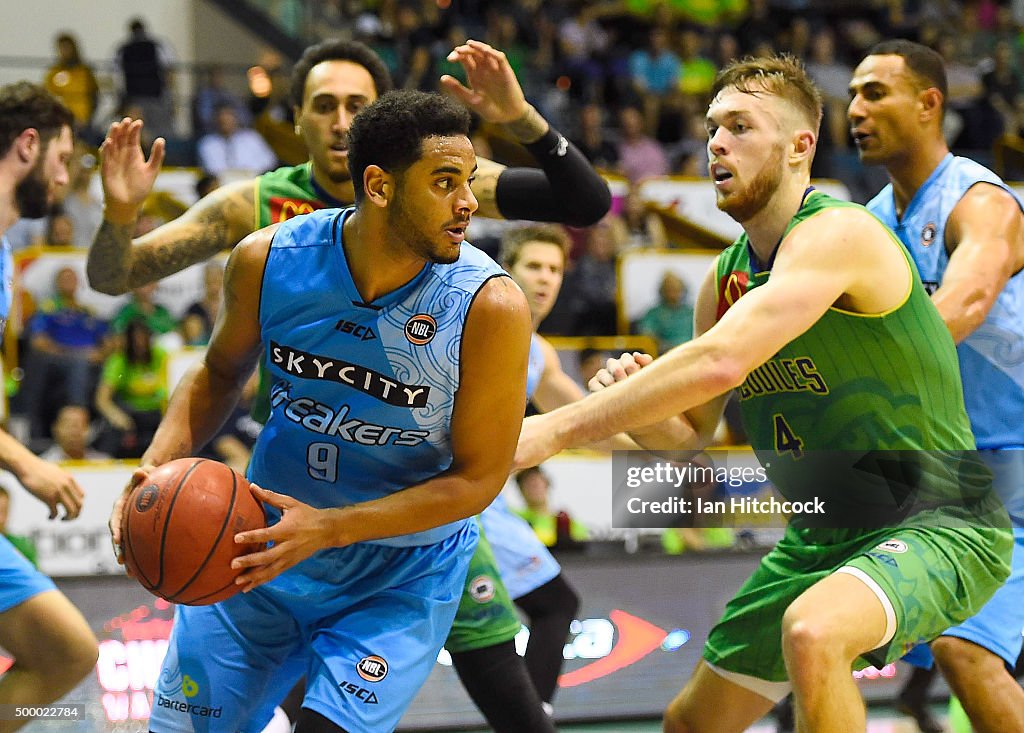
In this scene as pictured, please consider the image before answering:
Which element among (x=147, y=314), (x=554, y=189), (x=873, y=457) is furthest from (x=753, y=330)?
(x=147, y=314)

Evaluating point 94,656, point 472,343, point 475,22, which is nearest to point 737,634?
point 472,343

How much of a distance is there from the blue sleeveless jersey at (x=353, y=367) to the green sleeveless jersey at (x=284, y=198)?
1.13 metres

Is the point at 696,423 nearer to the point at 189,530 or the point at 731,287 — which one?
the point at 731,287

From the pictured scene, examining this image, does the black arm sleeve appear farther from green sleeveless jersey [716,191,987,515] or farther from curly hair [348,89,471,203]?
curly hair [348,89,471,203]

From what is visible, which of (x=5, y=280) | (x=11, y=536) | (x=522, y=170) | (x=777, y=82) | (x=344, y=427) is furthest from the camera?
(x=11, y=536)

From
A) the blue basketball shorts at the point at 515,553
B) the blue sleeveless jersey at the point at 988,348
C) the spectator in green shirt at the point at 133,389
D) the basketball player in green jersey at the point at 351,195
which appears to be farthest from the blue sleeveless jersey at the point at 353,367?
the spectator in green shirt at the point at 133,389

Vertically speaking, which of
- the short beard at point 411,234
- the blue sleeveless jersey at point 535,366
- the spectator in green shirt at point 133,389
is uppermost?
the short beard at point 411,234

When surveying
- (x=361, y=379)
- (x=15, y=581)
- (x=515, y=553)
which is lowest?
(x=515, y=553)

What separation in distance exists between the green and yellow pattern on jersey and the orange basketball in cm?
148

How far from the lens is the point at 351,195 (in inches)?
178

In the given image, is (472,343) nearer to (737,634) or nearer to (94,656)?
(737,634)

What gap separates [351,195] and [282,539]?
1817mm

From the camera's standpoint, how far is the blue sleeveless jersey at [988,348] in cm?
449

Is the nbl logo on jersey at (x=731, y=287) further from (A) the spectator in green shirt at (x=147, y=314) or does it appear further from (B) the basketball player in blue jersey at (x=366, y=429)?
(A) the spectator in green shirt at (x=147, y=314)
